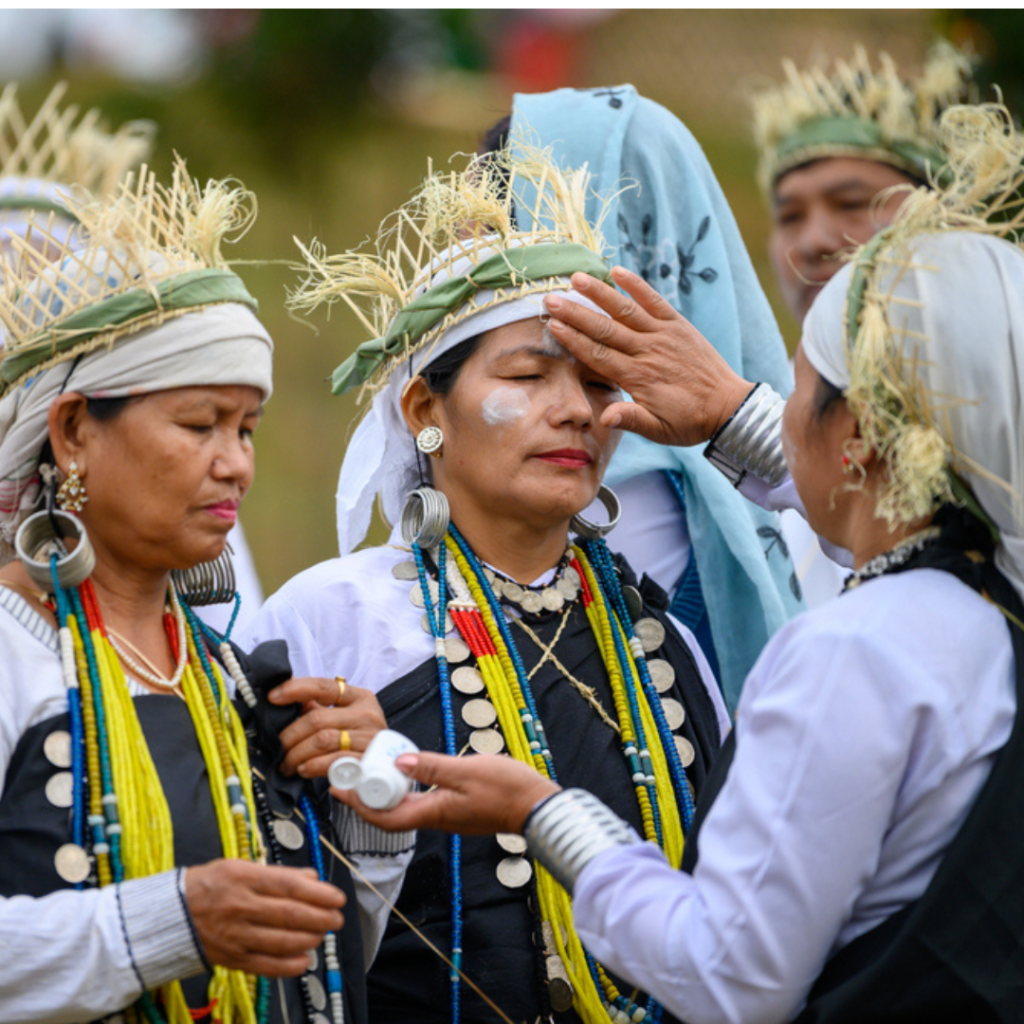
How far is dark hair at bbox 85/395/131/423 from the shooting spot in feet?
7.75

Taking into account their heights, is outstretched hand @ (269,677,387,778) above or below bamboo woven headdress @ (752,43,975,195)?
Answer: below

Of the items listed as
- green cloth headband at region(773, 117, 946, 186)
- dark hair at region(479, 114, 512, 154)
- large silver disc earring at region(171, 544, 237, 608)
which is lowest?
large silver disc earring at region(171, 544, 237, 608)

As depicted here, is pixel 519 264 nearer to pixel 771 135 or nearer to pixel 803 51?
pixel 771 135

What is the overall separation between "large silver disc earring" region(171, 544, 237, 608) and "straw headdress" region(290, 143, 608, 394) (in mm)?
654

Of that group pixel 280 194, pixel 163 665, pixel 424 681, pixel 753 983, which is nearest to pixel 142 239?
pixel 163 665

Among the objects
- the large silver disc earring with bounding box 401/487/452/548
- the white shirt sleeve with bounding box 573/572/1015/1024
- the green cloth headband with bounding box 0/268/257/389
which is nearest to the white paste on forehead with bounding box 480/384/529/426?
the large silver disc earring with bounding box 401/487/452/548

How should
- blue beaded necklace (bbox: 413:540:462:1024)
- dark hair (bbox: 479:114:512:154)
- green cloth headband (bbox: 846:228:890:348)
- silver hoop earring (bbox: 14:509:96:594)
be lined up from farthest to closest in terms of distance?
dark hair (bbox: 479:114:512:154)
blue beaded necklace (bbox: 413:540:462:1024)
silver hoop earring (bbox: 14:509:96:594)
green cloth headband (bbox: 846:228:890:348)

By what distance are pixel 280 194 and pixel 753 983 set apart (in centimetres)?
841

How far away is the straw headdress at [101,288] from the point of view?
7.76 ft

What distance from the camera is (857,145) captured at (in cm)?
556

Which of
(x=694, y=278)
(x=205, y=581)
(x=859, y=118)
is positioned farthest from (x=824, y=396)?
(x=859, y=118)

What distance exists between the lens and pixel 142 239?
2453 millimetres

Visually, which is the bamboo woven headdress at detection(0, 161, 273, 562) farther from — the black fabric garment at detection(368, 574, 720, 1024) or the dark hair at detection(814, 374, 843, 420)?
the dark hair at detection(814, 374, 843, 420)

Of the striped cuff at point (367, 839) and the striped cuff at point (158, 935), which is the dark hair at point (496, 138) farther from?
the striped cuff at point (158, 935)
